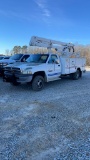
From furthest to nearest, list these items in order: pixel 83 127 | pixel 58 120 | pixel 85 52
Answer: pixel 85 52, pixel 58 120, pixel 83 127

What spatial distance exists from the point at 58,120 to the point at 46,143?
1286mm

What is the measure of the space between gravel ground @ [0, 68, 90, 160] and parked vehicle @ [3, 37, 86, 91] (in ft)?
4.74

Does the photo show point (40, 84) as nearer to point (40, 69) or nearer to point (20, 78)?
point (40, 69)

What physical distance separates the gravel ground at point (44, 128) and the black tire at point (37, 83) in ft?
4.47

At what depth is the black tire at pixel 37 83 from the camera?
27.0 ft

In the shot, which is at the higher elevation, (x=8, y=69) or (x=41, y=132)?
(x=8, y=69)

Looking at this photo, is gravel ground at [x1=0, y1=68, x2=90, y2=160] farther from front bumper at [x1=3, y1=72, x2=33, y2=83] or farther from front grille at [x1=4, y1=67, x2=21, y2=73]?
front grille at [x1=4, y1=67, x2=21, y2=73]

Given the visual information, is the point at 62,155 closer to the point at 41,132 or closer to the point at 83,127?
the point at 41,132

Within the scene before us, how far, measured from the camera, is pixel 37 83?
27.3 feet

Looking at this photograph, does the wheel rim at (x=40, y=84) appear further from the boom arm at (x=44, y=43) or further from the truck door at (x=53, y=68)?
the boom arm at (x=44, y=43)

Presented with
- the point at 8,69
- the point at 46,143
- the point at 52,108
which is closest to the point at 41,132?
the point at 46,143

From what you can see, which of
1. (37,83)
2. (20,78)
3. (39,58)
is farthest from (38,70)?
(39,58)

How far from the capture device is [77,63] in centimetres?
1190

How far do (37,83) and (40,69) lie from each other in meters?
0.74
